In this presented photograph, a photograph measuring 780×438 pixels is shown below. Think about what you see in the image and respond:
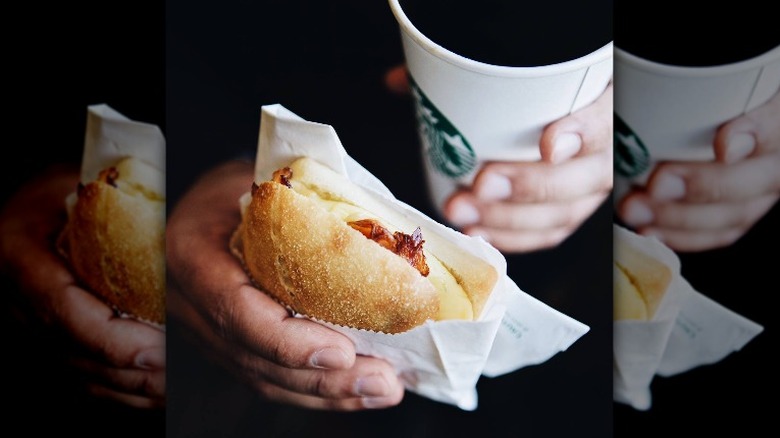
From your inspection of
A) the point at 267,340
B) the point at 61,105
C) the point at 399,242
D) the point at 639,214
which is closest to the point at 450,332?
the point at 399,242

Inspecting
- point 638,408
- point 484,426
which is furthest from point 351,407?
point 638,408

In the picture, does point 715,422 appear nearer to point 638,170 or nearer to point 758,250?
point 758,250

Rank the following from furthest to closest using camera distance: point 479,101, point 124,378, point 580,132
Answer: point 124,378 → point 580,132 → point 479,101

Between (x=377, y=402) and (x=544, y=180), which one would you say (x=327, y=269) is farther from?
(x=544, y=180)

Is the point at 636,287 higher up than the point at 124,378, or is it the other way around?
the point at 636,287

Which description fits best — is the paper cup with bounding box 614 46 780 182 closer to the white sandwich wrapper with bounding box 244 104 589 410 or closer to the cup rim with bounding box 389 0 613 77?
the cup rim with bounding box 389 0 613 77

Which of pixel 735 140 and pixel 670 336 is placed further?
pixel 670 336
